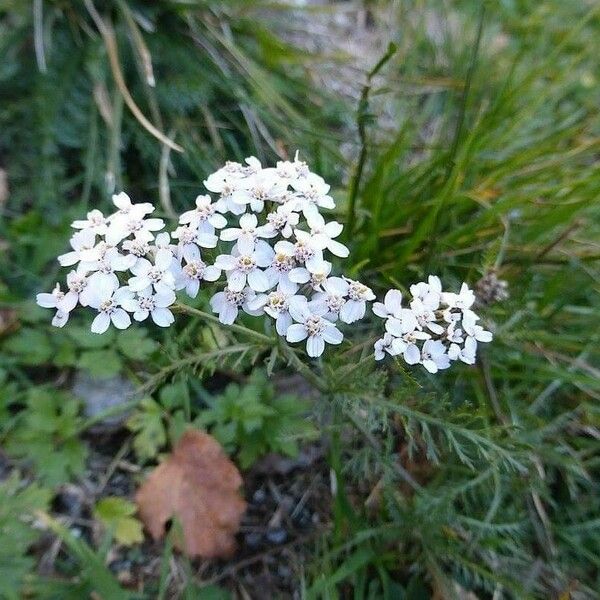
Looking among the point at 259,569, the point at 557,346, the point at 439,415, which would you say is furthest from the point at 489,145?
the point at 259,569

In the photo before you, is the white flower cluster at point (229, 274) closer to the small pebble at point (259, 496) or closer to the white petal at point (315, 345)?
the white petal at point (315, 345)

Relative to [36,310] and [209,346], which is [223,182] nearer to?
[209,346]

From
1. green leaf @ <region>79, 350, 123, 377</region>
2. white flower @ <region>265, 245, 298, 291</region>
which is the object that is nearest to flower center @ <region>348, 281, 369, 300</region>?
white flower @ <region>265, 245, 298, 291</region>

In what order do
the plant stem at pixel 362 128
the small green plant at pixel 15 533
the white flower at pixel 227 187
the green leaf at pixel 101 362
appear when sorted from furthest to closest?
the green leaf at pixel 101 362, the plant stem at pixel 362 128, the small green plant at pixel 15 533, the white flower at pixel 227 187

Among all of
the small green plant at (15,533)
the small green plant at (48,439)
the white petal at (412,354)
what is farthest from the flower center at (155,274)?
the small green plant at (48,439)

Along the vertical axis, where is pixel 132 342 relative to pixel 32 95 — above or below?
below

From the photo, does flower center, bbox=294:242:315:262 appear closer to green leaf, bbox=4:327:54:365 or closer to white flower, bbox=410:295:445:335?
white flower, bbox=410:295:445:335

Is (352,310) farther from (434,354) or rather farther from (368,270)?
(368,270)
